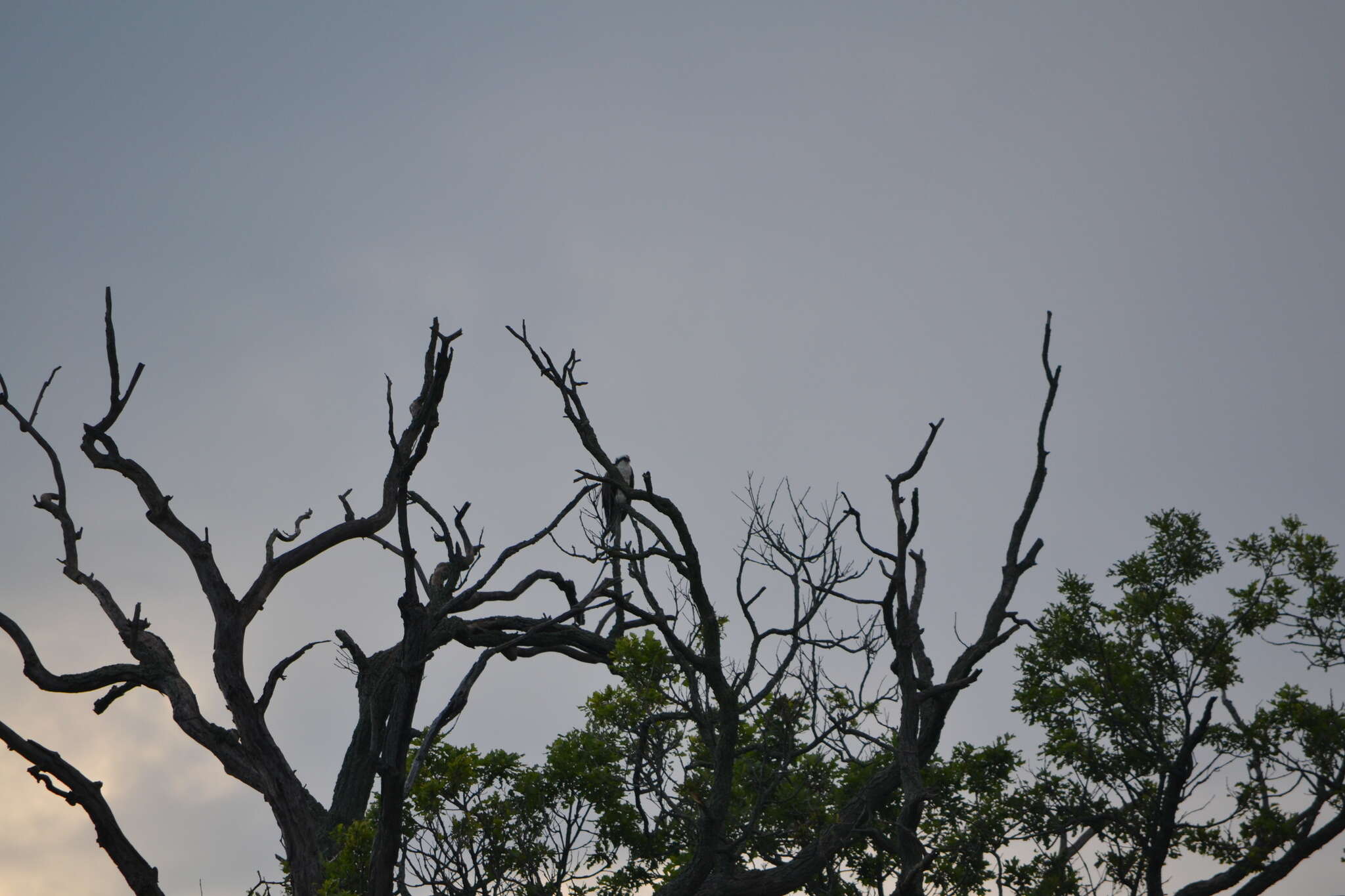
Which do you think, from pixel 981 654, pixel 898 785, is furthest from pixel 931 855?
pixel 898 785

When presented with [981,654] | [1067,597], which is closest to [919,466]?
[981,654]

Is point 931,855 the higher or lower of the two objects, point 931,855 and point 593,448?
the lower

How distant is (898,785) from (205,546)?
23.9 ft

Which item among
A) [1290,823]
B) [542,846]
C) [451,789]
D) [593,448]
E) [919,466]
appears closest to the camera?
[593,448]

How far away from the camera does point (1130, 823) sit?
9977mm

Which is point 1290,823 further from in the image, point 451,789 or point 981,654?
point 451,789

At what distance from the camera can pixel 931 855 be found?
6.29 m

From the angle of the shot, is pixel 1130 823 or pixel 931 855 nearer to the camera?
pixel 931 855

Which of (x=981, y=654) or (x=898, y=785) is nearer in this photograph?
(x=981, y=654)

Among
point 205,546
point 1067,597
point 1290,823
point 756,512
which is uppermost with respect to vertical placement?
point 205,546

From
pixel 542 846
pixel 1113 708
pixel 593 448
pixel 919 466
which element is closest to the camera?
pixel 593 448

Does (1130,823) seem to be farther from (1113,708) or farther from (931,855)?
(931,855)

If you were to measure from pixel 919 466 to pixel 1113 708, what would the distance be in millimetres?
5274

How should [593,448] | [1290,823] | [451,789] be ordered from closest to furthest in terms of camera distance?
[593,448] < [451,789] < [1290,823]
